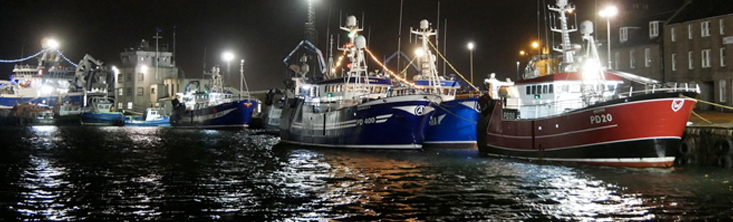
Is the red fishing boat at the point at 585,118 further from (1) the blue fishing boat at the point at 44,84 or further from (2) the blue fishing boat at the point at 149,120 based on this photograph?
(1) the blue fishing boat at the point at 44,84

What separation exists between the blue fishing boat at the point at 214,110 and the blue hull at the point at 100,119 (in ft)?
27.1

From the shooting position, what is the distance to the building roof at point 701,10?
46.7m

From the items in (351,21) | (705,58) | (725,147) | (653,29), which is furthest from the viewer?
(653,29)

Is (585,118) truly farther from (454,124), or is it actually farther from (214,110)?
(214,110)

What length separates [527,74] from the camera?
126ft

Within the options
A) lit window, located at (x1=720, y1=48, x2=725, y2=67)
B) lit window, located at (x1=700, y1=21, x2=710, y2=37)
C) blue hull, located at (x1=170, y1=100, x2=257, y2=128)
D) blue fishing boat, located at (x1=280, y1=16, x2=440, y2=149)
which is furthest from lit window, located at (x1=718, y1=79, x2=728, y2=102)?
blue hull, located at (x1=170, y1=100, x2=257, y2=128)

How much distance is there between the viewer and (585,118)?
1027 inches

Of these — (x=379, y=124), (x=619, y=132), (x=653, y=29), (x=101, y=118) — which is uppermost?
(x=653, y=29)

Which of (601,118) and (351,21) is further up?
(351,21)

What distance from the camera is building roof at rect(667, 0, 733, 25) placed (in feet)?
153

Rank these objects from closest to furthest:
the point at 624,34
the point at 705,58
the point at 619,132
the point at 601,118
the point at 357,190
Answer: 1. the point at 357,190
2. the point at 619,132
3. the point at 601,118
4. the point at 705,58
5. the point at 624,34

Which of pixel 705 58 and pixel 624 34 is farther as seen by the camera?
pixel 624 34

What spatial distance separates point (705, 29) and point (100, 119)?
8154cm

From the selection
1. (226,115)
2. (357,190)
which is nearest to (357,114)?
(357,190)
